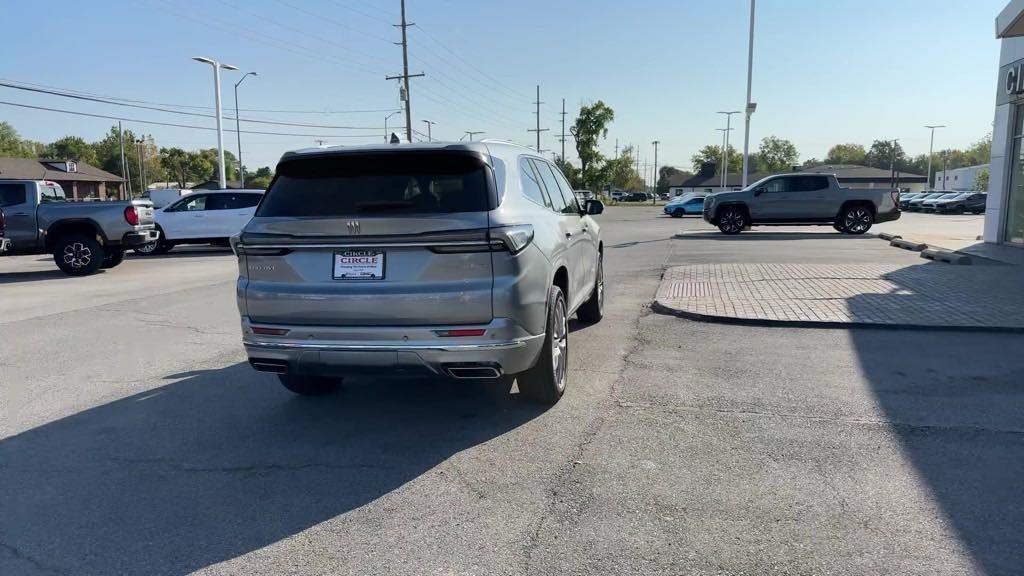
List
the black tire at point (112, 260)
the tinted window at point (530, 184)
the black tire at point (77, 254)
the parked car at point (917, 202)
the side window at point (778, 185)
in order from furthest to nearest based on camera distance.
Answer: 1. the parked car at point (917, 202)
2. the side window at point (778, 185)
3. the black tire at point (112, 260)
4. the black tire at point (77, 254)
5. the tinted window at point (530, 184)

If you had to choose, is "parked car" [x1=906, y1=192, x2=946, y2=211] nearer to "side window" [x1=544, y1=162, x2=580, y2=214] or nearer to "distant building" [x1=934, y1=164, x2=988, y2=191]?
"distant building" [x1=934, y1=164, x2=988, y2=191]

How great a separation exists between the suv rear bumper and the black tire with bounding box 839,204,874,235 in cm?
2193

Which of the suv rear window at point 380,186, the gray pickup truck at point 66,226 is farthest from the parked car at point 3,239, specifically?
the suv rear window at point 380,186

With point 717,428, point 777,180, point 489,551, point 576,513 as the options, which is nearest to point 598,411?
point 717,428

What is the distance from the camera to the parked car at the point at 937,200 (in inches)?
1912

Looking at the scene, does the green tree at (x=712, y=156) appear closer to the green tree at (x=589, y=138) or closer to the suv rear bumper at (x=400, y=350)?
the green tree at (x=589, y=138)

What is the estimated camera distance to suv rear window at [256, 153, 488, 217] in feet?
14.4

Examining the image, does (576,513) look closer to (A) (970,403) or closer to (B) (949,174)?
(A) (970,403)

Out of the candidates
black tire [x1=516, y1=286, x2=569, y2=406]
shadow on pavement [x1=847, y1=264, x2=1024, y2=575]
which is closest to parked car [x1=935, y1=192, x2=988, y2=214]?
shadow on pavement [x1=847, y1=264, x2=1024, y2=575]

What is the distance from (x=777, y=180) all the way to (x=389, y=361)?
2190 cm

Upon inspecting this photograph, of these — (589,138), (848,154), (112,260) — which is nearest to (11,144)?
(589,138)

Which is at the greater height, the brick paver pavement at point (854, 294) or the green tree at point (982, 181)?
the green tree at point (982, 181)

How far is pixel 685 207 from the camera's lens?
43969 millimetres

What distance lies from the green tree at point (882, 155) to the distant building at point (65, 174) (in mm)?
150414
